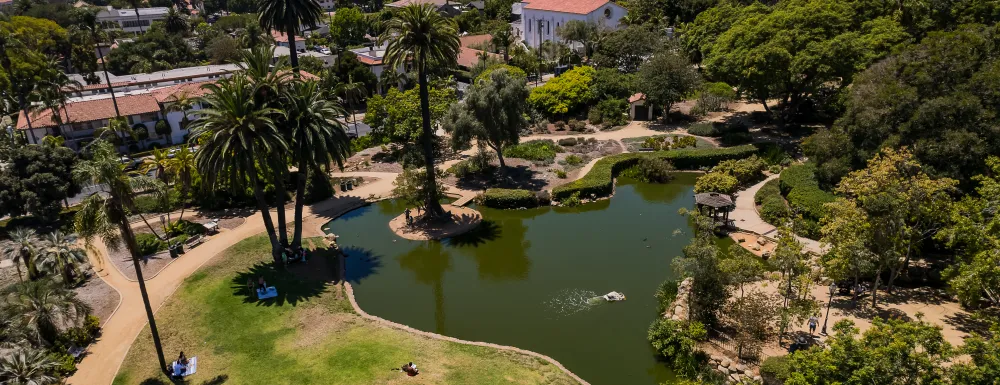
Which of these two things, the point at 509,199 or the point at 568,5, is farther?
the point at 568,5

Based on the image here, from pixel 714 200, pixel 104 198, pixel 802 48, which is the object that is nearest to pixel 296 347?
pixel 104 198

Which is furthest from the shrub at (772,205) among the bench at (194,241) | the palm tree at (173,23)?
the palm tree at (173,23)

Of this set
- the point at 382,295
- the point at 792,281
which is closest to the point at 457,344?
the point at 382,295

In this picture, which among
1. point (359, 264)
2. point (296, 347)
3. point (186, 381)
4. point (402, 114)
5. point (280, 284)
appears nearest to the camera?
point (186, 381)

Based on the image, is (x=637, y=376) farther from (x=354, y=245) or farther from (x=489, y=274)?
(x=354, y=245)

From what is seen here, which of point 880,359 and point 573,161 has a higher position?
point 880,359

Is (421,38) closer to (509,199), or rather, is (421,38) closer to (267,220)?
(509,199)
